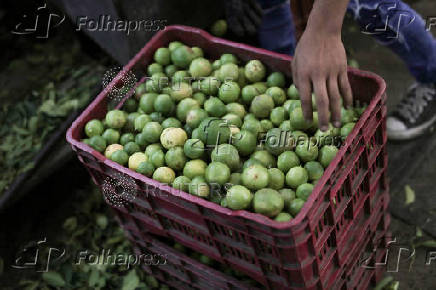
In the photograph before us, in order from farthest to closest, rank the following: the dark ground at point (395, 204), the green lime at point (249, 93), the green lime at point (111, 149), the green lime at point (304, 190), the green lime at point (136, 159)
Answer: the dark ground at point (395, 204) → the green lime at point (249, 93) → the green lime at point (111, 149) → the green lime at point (136, 159) → the green lime at point (304, 190)

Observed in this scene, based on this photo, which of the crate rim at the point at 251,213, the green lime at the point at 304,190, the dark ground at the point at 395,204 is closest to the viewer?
the crate rim at the point at 251,213

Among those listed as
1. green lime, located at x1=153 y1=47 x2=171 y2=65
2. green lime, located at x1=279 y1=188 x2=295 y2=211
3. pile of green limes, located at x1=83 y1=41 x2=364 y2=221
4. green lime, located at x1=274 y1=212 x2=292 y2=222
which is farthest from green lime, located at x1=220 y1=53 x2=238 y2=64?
green lime, located at x1=274 y1=212 x2=292 y2=222

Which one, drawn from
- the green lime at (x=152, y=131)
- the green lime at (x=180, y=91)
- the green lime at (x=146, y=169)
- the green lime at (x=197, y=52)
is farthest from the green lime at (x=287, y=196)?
the green lime at (x=197, y=52)

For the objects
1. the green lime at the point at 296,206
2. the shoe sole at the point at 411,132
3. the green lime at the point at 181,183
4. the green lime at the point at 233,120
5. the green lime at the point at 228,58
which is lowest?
the shoe sole at the point at 411,132

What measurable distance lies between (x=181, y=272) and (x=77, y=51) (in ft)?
9.17

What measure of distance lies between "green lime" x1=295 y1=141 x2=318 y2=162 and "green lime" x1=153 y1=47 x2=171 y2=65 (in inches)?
42.4

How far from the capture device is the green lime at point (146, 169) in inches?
89.7

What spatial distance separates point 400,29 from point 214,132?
1481 mm

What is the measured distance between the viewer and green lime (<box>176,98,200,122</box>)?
100 inches

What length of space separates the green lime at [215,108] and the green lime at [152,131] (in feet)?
0.93

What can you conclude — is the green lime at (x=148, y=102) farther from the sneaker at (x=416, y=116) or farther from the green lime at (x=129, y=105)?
the sneaker at (x=416, y=116)

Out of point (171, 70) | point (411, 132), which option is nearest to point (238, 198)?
point (171, 70)

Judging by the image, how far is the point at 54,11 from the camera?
416 centimetres

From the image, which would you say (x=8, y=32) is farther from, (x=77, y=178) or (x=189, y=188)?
(x=189, y=188)
